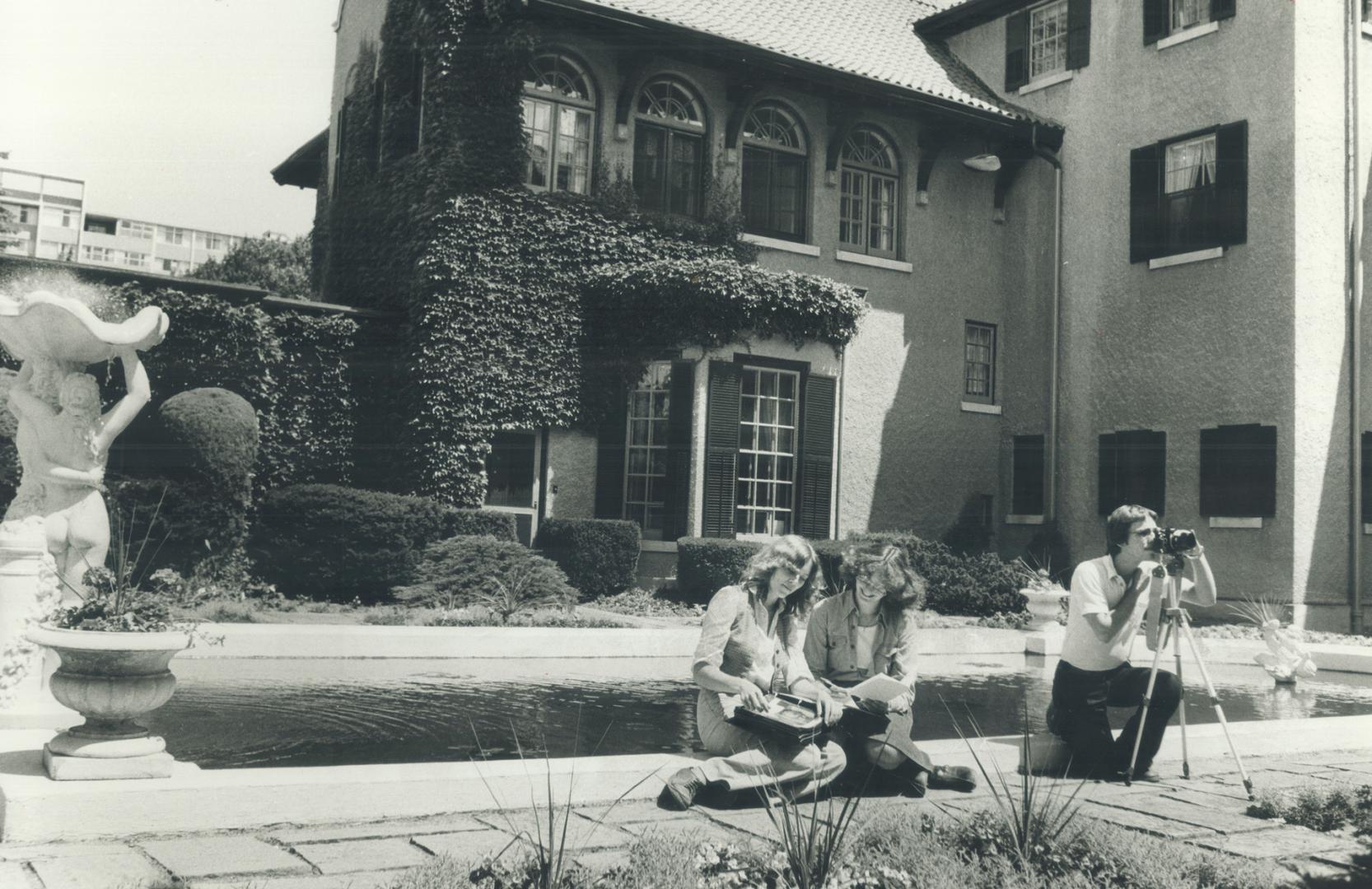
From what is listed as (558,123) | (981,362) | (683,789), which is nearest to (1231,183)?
(981,362)

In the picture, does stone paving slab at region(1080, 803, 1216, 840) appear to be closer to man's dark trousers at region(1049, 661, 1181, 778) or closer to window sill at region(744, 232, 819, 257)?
man's dark trousers at region(1049, 661, 1181, 778)

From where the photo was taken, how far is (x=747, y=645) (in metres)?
5.68

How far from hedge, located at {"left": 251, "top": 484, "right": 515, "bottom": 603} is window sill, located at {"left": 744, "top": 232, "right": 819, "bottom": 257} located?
7591 millimetres

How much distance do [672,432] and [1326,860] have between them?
A: 1320cm

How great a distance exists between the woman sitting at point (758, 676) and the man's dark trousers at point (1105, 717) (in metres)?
1.45

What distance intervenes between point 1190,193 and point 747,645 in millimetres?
16093

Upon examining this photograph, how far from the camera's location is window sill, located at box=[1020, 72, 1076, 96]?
21141 millimetres

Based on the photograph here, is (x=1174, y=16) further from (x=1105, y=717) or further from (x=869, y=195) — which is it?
(x=1105, y=717)

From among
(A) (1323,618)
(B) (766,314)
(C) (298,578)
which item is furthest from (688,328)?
(A) (1323,618)

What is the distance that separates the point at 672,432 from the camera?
17578mm

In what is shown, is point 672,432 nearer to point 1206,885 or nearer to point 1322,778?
point 1322,778

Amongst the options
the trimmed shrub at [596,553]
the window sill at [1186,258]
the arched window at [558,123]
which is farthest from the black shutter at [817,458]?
the window sill at [1186,258]

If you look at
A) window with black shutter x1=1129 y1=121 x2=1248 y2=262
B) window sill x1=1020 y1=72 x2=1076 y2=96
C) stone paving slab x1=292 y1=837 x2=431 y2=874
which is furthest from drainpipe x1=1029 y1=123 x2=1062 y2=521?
stone paving slab x1=292 y1=837 x2=431 y2=874

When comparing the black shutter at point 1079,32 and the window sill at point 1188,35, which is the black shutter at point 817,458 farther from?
the window sill at point 1188,35
